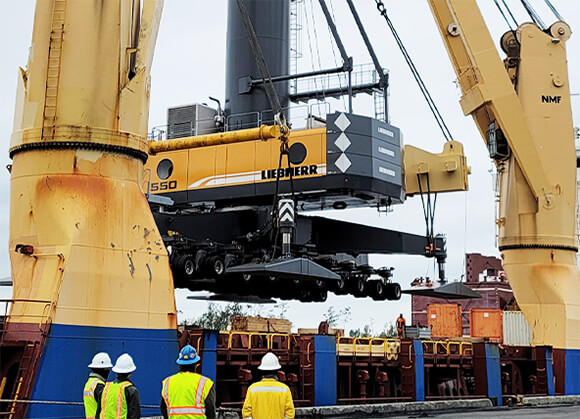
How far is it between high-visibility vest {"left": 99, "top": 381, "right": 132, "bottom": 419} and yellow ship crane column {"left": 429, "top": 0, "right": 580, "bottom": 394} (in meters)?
17.6

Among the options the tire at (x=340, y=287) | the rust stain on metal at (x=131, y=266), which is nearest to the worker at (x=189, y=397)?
the rust stain on metal at (x=131, y=266)

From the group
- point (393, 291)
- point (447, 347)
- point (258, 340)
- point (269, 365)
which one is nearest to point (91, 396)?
point (269, 365)

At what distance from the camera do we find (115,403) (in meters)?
7.04

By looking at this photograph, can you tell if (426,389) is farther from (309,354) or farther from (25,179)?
(25,179)

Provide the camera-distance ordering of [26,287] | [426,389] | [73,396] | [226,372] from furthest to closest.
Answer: [426,389] < [226,372] < [26,287] < [73,396]

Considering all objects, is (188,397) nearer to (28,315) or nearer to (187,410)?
(187,410)

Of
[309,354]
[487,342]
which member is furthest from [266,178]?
[487,342]

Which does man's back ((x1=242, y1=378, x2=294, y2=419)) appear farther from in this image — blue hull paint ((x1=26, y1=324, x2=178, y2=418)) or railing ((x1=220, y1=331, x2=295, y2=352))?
railing ((x1=220, y1=331, x2=295, y2=352))

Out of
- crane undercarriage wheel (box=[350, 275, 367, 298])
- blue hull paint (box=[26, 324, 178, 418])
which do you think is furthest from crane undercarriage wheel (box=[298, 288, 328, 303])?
blue hull paint (box=[26, 324, 178, 418])

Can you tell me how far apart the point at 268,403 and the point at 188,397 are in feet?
2.18

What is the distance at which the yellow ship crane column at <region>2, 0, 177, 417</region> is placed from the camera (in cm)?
1230

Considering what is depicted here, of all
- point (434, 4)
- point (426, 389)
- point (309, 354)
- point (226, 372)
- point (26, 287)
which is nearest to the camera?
point (26, 287)

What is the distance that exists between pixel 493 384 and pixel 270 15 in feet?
40.0

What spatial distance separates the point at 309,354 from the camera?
16.6 meters
